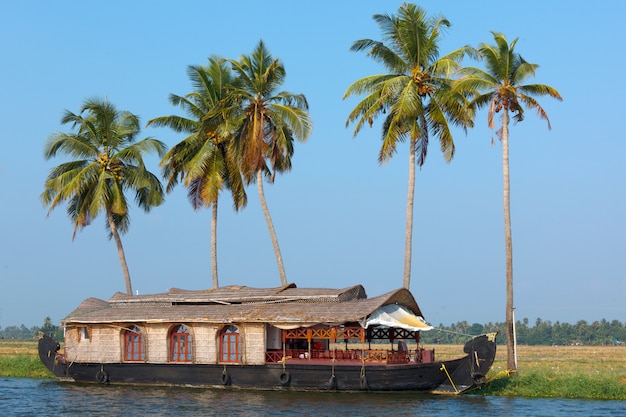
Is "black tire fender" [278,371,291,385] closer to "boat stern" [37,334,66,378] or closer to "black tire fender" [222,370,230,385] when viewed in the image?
"black tire fender" [222,370,230,385]

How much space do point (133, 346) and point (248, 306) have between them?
4659 millimetres

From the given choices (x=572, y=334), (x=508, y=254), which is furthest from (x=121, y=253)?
(x=572, y=334)

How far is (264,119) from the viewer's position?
3175 centimetres

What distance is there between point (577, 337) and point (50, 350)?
3574 inches

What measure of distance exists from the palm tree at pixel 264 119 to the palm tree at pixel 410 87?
128 inches

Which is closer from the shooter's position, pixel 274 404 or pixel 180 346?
pixel 274 404

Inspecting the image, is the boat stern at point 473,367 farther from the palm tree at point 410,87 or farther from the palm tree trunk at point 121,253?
the palm tree trunk at point 121,253

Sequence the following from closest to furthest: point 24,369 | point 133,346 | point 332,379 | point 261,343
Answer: point 332,379, point 261,343, point 133,346, point 24,369

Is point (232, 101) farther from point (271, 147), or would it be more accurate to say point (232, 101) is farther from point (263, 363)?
point (263, 363)

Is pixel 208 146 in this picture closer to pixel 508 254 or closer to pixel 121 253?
pixel 121 253

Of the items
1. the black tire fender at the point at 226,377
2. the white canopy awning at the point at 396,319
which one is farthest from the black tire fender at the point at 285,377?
the white canopy awning at the point at 396,319

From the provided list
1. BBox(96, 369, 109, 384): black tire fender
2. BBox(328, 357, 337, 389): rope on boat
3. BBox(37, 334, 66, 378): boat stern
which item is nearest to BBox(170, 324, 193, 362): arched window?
BBox(96, 369, 109, 384): black tire fender

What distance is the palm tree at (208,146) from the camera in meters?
32.2

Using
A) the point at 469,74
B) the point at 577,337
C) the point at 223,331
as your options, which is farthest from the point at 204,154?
the point at 577,337
